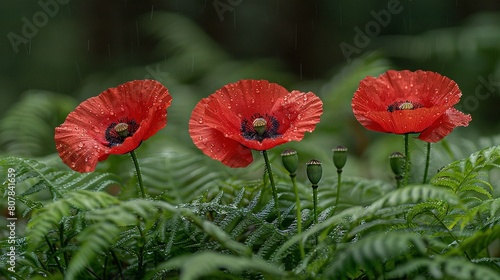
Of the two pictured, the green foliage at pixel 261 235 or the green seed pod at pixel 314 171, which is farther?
the green seed pod at pixel 314 171

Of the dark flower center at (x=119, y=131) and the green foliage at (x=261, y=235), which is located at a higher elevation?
the dark flower center at (x=119, y=131)

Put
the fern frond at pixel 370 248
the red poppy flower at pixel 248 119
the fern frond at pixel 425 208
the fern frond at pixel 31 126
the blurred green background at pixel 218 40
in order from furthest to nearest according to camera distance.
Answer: the blurred green background at pixel 218 40 < the fern frond at pixel 31 126 < the red poppy flower at pixel 248 119 < the fern frond at pixel 425 208 < the fern frond at pixel 370 248

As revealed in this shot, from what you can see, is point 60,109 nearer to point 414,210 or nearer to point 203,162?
point 203,162

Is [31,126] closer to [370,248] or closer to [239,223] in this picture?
[239,223]

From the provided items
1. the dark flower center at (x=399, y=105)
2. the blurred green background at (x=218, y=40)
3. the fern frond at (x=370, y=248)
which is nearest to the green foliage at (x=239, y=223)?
the fern frond at (x=370, y=248)

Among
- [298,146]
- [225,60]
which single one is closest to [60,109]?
[298,146]

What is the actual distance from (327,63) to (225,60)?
1.35m

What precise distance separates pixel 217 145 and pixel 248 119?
0.07 metres

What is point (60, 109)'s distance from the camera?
230cm

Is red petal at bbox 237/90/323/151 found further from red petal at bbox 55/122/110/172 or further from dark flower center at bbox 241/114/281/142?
red petal at bbox 55/122/110/172

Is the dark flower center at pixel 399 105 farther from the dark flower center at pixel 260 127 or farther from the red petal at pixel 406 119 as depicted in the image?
the dark flower center at pixel 260 127

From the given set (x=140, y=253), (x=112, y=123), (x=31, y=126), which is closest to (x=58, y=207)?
(x=140, y=253)

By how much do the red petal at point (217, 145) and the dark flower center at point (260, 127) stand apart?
22 mm

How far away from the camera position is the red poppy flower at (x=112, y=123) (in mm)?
989
